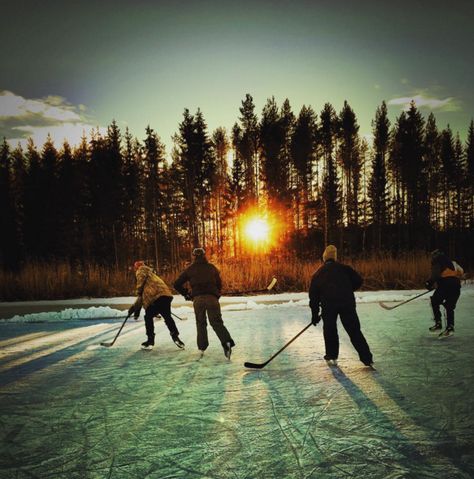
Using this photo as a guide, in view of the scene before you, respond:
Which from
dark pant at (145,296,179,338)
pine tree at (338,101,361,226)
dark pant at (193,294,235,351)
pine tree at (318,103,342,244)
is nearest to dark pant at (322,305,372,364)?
dark pant at (193,294,235,351)

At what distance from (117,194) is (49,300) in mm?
20219

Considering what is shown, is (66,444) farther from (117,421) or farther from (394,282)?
(394,282)

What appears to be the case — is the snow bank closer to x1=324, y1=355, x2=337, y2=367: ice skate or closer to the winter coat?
the winter coat

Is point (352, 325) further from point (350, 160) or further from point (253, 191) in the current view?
point (350, 160)

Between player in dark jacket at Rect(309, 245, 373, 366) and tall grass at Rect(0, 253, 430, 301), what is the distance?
9895 mm

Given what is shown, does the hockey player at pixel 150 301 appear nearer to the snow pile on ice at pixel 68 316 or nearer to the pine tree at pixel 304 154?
the snow pile on ice at pixel 68 316

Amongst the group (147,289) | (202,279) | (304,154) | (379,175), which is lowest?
(147,289)

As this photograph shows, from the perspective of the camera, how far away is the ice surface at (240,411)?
258cm

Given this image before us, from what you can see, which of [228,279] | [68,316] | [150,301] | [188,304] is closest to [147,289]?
[150,301]

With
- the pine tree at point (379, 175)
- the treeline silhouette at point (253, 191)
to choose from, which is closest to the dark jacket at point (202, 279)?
the treeline silhouette at point (253, 191)

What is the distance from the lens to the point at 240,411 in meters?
3.56

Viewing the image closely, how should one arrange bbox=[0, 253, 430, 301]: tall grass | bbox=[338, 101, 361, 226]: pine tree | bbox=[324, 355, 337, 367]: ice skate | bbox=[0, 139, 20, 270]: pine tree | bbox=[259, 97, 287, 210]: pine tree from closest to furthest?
bbox=[324, 355, 337, 367]: ice skate
bbox=[0, 253, 430, 301]: tall grass
bbox=[259, 97, 287, 210]: pine tree
bbox=[0, 139, 20, 270]: pine tree
bbox=[338, 101, 361, 226]: pine tree

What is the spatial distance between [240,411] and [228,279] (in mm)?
11850

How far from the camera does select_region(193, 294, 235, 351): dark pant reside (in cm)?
574
